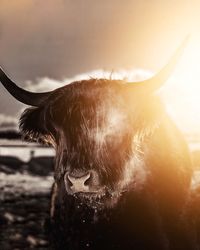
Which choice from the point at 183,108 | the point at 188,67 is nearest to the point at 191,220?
the point at 183,108

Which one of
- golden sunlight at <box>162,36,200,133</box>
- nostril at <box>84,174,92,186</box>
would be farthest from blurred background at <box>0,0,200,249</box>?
nostril at <box>84,174,92,186</box>

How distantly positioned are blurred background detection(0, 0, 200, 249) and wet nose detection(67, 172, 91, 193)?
66.9 inches

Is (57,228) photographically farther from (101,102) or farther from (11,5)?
(11,5)

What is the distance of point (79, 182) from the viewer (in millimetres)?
1867

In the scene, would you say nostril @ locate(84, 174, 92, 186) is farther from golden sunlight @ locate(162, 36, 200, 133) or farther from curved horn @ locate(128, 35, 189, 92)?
golden sunlight @ locate(162, 36, 200, 133)

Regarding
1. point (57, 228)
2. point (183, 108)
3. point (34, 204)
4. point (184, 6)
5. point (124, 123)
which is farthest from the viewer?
point (34, 204)

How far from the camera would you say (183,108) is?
3.34 metres

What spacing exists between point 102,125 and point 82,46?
2037 mm

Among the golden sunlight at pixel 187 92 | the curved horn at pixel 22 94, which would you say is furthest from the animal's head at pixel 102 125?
the golden sunlight at pixel 187 92

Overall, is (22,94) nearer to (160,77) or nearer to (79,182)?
(79,182)

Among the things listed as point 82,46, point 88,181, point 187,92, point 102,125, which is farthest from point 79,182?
point 82,46

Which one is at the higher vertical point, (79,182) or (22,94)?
(22,94)

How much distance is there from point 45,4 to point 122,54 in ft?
2.53

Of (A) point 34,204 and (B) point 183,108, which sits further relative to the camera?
(A) point 34,204
